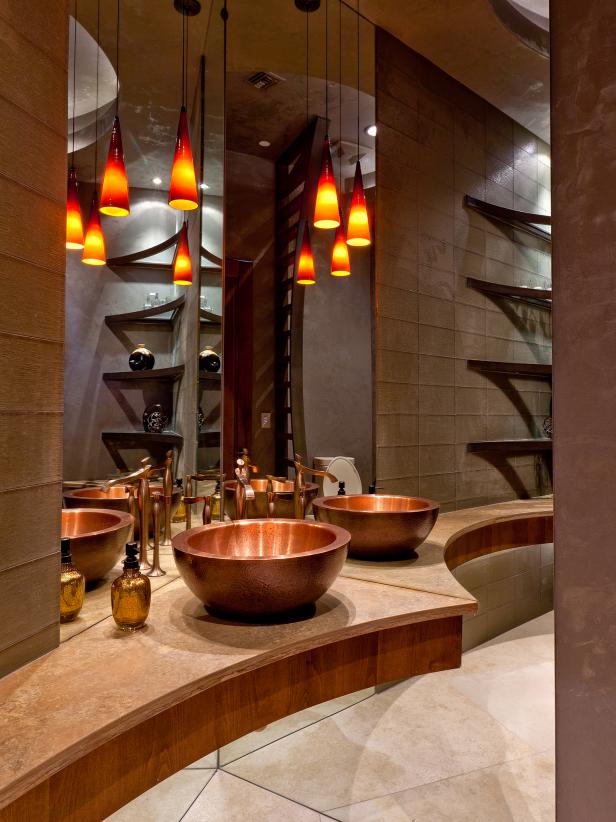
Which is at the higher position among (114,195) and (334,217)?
(334,217)

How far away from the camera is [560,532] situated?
3.20 feet

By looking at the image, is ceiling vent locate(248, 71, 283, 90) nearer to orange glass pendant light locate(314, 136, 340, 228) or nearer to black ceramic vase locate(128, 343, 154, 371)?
orange glass pendant light locate(314, 136, 340, 228)

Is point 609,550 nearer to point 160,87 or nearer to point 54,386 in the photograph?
point 54,386

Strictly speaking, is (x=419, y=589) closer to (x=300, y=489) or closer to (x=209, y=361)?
(x=300, y=489)

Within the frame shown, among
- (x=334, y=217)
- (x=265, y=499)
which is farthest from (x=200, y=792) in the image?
(x=334, y=217)

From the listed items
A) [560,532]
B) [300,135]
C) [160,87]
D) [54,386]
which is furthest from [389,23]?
[560,532]

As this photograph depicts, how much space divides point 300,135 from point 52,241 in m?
1.79

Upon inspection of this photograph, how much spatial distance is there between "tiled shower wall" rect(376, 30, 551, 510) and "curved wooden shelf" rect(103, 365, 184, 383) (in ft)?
4.07

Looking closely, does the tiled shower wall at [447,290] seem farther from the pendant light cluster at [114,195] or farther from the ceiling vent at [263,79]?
the pendant light cluster at [114,195]

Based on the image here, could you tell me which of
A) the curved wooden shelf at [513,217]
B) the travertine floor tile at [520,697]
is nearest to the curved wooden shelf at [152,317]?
the curved wooden shelf at [513,217]

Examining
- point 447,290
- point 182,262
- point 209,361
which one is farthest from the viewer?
point 447,290

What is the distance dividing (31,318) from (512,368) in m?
3.12

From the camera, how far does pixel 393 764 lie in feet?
7.93

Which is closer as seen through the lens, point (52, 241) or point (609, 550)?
point (609, 550)
